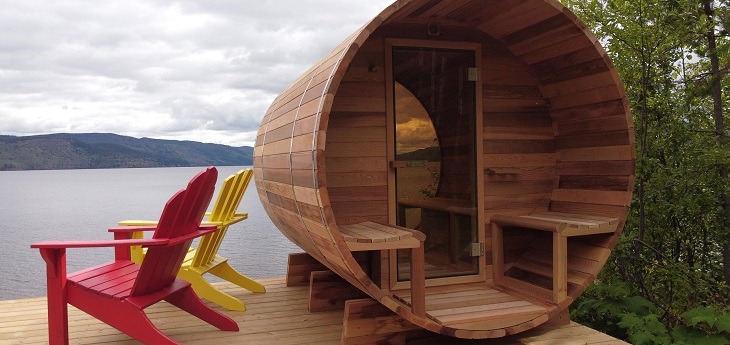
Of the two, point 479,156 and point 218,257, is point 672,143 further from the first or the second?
point 218,257

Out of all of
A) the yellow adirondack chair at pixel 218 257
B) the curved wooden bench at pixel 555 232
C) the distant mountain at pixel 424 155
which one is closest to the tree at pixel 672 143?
the curved wooden bench at pixel 555 232

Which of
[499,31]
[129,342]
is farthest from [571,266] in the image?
[129,342]

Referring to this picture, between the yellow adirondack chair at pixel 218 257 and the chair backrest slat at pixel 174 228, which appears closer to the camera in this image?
the chair backrest slat at pixel 174 228

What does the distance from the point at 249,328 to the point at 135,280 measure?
3.36 feet

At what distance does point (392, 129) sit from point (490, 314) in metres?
1.44

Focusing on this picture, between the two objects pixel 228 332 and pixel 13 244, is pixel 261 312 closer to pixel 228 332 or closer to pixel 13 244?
pixel 228 332

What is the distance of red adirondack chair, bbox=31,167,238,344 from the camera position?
364 cm

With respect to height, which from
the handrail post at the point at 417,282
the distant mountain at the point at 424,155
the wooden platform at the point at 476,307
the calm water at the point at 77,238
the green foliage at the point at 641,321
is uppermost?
the distant mountain at the point at 424,155

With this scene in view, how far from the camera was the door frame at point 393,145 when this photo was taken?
14.9ft

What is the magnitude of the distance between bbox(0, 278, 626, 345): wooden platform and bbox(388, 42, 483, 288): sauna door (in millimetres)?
685

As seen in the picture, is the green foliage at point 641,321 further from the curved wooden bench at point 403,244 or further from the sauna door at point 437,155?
the curved wooden bench at point 403,244

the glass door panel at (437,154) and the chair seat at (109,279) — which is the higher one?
the glass door panel at (437,154)

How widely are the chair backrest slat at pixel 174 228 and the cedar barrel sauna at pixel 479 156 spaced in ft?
1.68

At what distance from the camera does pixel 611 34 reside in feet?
19.3
